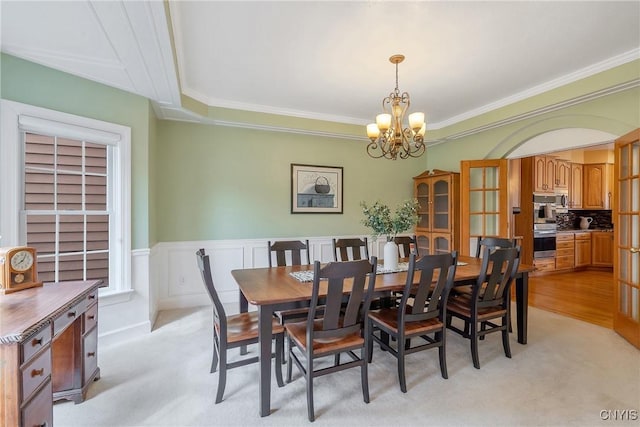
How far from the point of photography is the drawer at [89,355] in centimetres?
203

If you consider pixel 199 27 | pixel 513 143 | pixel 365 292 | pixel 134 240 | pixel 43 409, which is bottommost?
pixel 43 409

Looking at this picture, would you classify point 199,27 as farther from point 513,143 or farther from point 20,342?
point 513,143

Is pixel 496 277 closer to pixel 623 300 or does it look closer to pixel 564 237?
pixel 623 300

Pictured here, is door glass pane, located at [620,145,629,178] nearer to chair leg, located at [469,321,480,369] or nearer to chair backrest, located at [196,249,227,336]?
chair leg, located at [469,321,480,369]

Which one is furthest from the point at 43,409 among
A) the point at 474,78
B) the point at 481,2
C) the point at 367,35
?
the point at 474,78

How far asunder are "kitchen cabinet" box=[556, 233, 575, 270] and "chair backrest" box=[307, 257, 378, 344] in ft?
18.7

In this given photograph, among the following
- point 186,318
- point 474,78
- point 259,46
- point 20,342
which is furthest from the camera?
Answer: point 186,318

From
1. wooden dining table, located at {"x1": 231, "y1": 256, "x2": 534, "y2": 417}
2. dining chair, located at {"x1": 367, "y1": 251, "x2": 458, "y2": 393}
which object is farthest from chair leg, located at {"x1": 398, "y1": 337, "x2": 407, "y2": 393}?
wooden dining table, located at {"x1": 231, "y1": 256, "x2": 534, "y2": 417}

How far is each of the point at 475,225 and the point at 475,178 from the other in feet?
2.29

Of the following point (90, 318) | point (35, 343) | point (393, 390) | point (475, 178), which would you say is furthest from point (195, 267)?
point (475, 178)

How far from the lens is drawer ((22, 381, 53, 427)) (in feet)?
4.29

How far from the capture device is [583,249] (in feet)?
19.8

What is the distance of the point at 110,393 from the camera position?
82.5 inches

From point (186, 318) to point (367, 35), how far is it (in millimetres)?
3528
